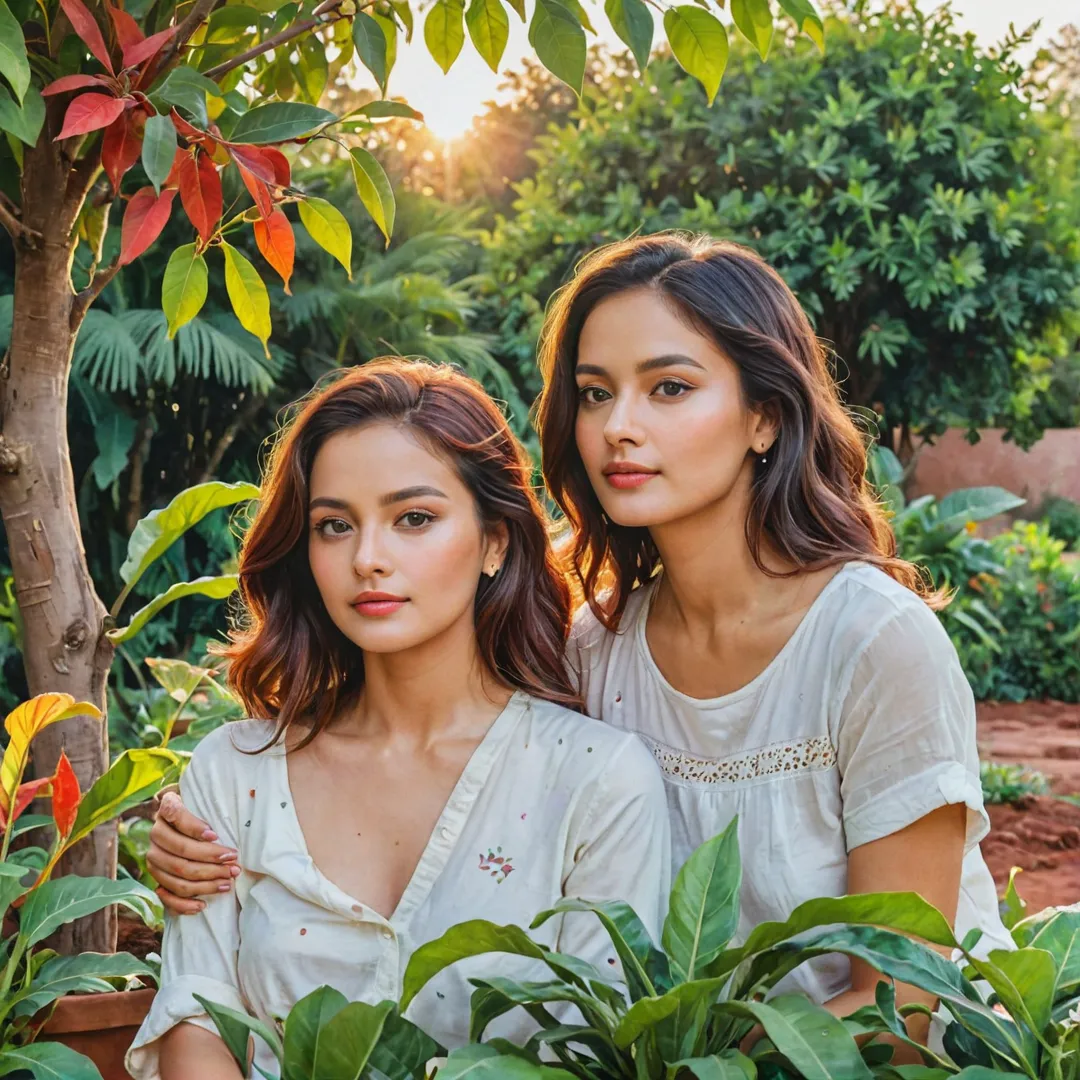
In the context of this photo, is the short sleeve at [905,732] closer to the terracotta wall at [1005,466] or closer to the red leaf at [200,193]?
the red leaf at [200,193]

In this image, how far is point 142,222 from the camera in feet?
5.80

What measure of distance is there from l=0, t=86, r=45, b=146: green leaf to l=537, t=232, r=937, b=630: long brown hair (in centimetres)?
87

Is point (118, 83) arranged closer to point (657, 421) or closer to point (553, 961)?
point (657, 421)

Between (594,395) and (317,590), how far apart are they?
556 millimetres

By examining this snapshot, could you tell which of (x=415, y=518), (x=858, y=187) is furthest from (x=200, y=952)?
(x=858, y=187)

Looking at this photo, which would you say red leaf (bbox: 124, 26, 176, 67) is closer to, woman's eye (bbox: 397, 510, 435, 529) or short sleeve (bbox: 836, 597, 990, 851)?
woman's eye (bbox: 397, 510, 435, 529)

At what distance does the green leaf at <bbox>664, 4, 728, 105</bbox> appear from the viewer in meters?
1.81

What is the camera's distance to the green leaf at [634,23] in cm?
178

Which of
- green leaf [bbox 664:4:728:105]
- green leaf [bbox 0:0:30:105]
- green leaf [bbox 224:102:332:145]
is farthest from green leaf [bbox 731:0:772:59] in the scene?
green leaf [bbox 0:0:30:105]

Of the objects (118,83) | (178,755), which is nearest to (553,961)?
(178,755)

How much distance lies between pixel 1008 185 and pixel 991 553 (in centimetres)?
196

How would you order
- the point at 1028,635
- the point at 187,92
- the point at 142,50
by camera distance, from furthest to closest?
the point at 1028,635
the point at 142,50
the point at 187,92

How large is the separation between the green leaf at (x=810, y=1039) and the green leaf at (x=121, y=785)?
111cm

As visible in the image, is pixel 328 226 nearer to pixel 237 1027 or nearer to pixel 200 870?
pixel 200 870
